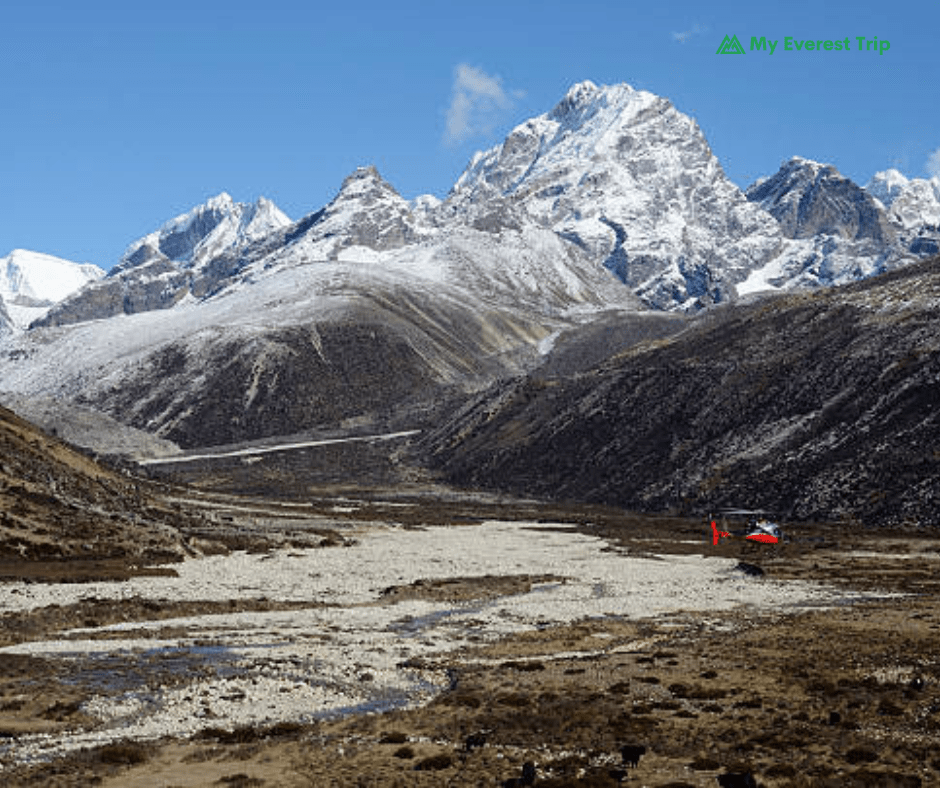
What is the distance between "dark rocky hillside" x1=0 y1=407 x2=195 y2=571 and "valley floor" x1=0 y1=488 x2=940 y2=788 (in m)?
7.21

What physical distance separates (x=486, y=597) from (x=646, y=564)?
2606cm

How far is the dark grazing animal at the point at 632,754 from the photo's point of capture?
33062mm

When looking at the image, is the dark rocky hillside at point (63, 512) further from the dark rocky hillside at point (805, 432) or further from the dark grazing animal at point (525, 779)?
the dark rocky hillside at point (805, 432)

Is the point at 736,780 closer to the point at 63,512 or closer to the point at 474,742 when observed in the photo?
the point at 474,742

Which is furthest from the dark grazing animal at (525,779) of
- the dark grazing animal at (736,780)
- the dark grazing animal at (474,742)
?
the dark grazing animal at (736,780)

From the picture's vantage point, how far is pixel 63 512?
312 ft

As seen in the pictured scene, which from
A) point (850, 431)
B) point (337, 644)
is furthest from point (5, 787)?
point (850, 431)

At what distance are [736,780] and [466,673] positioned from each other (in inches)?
796

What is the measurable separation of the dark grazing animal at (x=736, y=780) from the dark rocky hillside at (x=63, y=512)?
6479 cm

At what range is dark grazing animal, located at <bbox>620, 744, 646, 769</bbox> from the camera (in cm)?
3306

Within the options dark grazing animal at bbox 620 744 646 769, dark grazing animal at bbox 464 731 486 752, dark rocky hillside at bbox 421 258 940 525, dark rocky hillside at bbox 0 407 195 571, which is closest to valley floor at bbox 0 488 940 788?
dark grazing animal at bbox 464 731 486 752

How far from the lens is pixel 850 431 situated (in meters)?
151

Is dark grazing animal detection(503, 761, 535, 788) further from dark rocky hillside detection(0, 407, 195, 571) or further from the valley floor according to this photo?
dark rocky hillside detection(0, 407, 195, 571)

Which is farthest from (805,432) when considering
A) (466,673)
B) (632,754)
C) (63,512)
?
(632,754)
